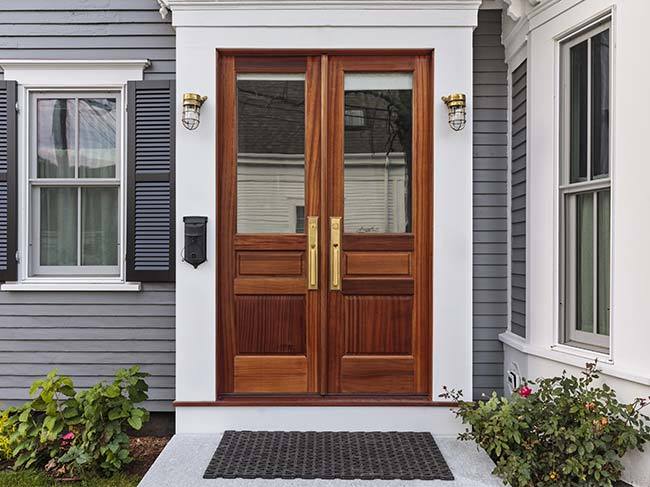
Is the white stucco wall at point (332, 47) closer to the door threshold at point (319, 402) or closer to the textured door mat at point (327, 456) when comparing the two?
the door threshold at point (319, 402)

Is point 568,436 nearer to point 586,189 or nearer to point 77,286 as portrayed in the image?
point 586,189

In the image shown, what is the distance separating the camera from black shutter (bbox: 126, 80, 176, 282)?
3518mm

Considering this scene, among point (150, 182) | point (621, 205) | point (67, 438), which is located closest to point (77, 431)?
point (67, 438)

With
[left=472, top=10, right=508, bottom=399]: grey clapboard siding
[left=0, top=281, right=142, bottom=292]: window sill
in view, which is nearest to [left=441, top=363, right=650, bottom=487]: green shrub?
[left=472, top=10, right=508, bottom=399]: grey clapboard siding

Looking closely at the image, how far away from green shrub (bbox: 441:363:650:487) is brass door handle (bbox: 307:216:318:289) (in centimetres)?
125

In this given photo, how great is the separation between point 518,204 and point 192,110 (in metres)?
2.13

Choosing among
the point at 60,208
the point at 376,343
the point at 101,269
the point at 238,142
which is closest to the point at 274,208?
the point at 238,142

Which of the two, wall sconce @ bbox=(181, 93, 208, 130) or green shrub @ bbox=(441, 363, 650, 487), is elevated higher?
wall sconce @ bbox=(181, 93, 208, 130)

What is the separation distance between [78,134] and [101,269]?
95cm

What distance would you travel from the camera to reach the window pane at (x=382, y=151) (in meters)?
3.27

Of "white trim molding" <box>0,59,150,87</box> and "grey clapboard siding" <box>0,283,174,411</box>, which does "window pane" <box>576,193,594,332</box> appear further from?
"white trim molding" <box>0,59,150,87</box>

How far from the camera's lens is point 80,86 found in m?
3.55

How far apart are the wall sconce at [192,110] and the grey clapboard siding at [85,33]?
0.57m

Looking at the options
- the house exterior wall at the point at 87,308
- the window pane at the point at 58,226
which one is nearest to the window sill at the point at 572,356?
the house exterior wall at the point at 87,308
